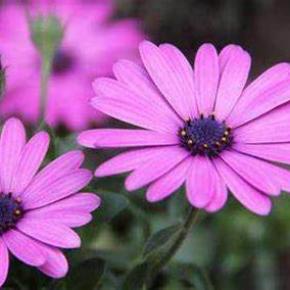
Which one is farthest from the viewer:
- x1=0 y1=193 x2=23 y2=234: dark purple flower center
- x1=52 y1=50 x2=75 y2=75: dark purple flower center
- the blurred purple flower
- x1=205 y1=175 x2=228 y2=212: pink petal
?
x1=52 y1=50 x2=75 y2=75: dark purple flower center

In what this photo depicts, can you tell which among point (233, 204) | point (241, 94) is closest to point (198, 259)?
point (233, 204)

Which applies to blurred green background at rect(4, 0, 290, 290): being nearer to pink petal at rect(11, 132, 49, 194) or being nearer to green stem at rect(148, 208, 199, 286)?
green stem at rect(148, 208, 199, 286)

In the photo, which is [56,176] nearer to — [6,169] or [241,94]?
[6,169]

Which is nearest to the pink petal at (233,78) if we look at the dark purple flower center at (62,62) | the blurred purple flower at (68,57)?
the blurred purple flower at (68,57)

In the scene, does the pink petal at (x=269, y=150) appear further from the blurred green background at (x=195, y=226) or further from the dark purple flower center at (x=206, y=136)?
the blurred green background at (x=195, y=226)

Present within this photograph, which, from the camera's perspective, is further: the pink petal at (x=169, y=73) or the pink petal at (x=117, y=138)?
the pink petal at (x=169, y=73)

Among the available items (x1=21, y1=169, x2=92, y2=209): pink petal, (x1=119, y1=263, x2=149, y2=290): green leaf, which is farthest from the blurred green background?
(x1=21, y1=169, x2=92, y2=209): pink petal

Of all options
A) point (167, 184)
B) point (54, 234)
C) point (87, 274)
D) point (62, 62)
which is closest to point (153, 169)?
point (167, 184)
